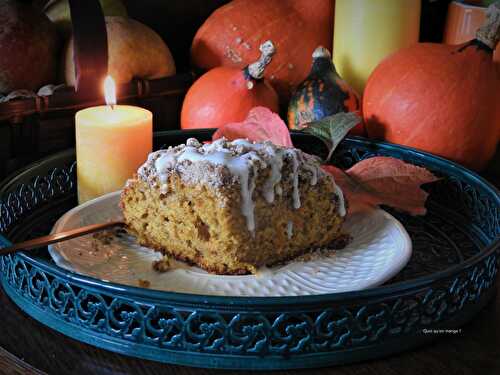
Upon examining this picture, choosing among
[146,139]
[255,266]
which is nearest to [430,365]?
[255,266]

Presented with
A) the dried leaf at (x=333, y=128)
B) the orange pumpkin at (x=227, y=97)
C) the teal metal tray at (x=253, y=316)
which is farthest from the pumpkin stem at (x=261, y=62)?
the teal metal tray at (x=253, y=316)

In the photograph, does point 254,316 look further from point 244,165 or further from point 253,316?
point 244,165

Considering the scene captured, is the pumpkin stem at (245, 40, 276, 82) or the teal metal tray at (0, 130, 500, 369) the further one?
the pumpkin stem at (245, 40, 276, 82)

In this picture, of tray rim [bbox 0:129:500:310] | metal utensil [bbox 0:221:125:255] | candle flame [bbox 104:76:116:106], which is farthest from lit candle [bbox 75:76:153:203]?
tray rim [bbox 0:129:500:310]

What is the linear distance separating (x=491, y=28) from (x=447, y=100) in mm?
101

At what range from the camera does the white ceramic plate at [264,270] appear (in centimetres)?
54

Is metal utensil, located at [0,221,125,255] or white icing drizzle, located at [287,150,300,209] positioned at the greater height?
white icing drizzle, located at [287,150,300,209]

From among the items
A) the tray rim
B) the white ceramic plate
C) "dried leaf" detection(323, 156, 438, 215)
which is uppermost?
the tray rim

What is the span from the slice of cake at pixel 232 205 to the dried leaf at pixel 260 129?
0.52ft

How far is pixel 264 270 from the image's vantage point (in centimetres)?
58

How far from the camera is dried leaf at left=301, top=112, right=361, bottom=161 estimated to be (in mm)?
760

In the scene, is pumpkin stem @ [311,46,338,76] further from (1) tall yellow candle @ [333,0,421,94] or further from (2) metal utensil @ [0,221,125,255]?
(2) metal utensil @ [0,221,125,255]

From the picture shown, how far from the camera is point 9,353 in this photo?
0.48 m

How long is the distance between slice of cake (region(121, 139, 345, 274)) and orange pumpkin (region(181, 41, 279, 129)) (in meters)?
0.30
